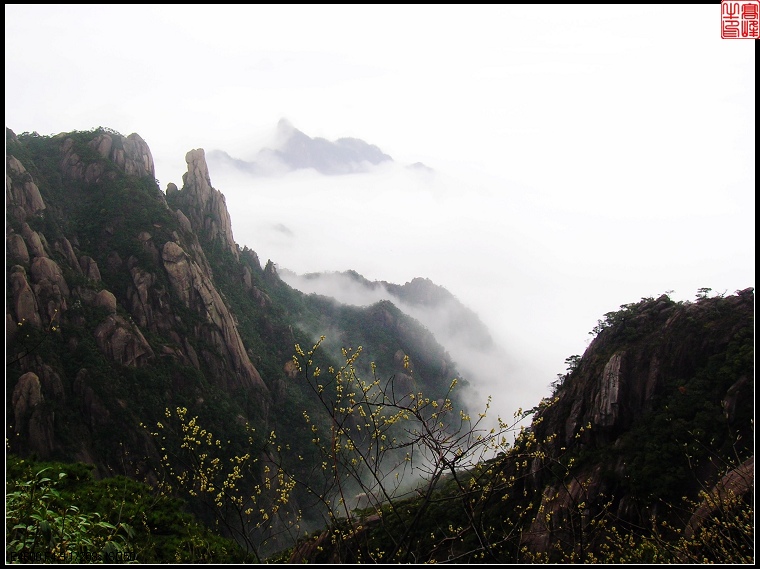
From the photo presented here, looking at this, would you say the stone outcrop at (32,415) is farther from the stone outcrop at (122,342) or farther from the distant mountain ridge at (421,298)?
the distant mountain ridge at (421,298)

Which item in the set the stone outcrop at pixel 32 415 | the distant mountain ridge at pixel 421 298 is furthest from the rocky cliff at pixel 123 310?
the distant mountain ridge at pixel 421 298

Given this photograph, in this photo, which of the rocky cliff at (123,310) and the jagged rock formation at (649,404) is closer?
the jagged rock formation at (649,404)

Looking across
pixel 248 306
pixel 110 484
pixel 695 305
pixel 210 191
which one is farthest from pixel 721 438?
pixel 210 191

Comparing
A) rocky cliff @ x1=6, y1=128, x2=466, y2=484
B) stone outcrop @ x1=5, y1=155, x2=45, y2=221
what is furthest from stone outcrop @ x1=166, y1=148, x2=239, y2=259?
stone outcrop @ x1=5, y1=155, x2=45, y2=221

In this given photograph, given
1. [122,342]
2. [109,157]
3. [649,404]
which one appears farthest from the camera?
[109,157]

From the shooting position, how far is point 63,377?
41656 mm

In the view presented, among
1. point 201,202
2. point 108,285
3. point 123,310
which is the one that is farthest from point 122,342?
point 201,202

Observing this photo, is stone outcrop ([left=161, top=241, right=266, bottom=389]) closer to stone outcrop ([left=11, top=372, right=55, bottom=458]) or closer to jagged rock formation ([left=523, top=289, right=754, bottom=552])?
stone outcrop ([left=11, top=372, right=55, bottom=458])

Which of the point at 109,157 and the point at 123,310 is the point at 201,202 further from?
the point at 123,310

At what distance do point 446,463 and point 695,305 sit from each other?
31.2 m

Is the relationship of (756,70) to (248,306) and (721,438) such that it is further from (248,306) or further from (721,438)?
(248,306)

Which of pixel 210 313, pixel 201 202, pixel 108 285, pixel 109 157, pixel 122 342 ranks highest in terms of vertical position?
pixel 109 157

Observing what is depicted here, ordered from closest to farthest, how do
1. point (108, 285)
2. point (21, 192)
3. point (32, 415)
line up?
point (32, 415)
point (21, 192)
point (108, 285)

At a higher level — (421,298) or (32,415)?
(421,298)
